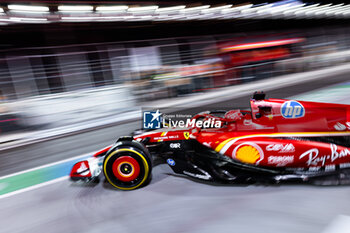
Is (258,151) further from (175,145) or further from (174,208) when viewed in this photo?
(174,208)

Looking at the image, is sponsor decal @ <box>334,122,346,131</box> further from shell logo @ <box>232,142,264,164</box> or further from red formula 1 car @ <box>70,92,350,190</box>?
shell logo @ <box>232,142,264,164</box>

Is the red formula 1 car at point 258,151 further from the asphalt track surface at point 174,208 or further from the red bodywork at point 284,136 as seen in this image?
the asphalt track surface at point 174,208

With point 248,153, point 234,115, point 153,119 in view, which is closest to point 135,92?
point 153,119

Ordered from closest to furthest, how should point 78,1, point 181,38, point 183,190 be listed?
point 183,190
point 78,1
point 181,38

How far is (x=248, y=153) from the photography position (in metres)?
2.83

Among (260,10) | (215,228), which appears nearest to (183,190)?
(215,228)

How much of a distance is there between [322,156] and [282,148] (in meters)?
0.44

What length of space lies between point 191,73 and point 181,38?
3.59m

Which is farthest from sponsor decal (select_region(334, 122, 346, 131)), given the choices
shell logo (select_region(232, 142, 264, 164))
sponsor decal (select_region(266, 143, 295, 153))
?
shell logo (select_region(232, 142, 264, 164))

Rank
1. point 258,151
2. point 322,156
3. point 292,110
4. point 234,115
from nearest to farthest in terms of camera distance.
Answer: point 322,156
point 258,151
point 292,110
point 234,115

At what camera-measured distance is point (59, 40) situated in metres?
9.89

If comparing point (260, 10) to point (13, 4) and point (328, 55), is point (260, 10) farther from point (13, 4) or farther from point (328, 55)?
point (13, 4)

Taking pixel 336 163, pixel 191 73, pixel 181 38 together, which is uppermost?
pixel 181 38

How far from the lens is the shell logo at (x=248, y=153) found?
280 centimetres
